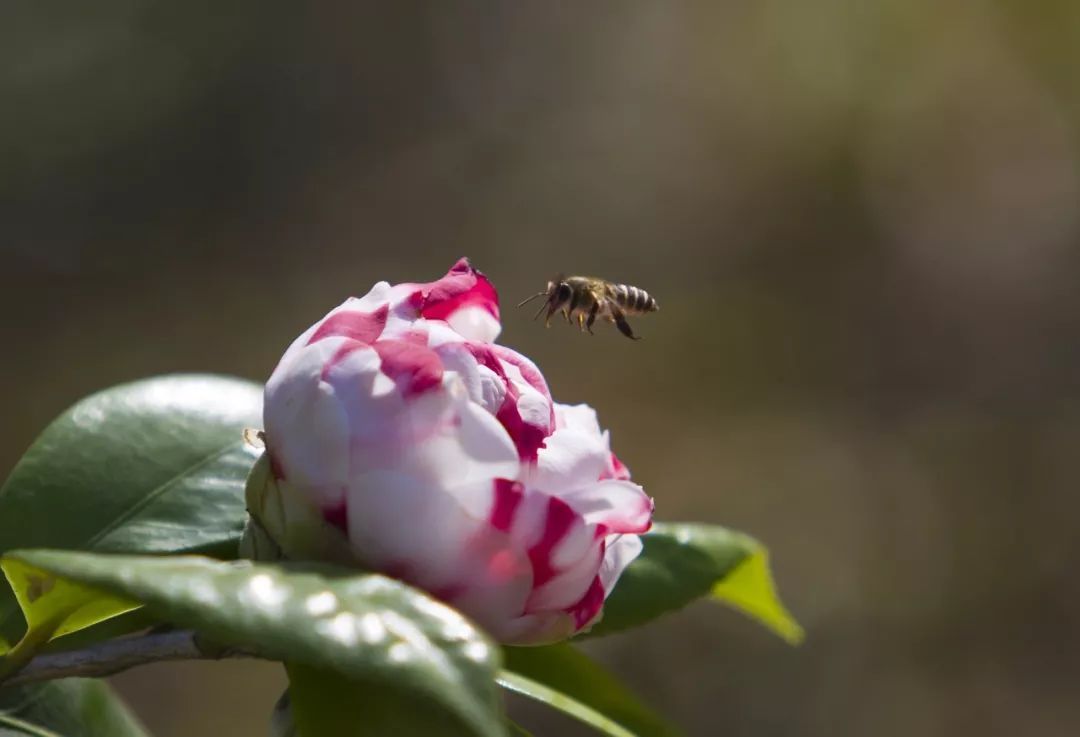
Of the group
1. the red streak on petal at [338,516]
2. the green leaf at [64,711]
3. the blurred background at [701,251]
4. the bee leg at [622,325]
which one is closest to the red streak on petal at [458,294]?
the red streak on petal at [338,516]

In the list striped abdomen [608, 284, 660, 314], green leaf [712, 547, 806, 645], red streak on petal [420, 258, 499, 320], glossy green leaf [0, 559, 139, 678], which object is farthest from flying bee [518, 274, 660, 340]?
glossy green leaf [0, 559, 139, 678]

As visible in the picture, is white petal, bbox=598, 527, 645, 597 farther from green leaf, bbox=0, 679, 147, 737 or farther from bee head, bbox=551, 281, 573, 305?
bee head, bbox=551, 281, 573, 305

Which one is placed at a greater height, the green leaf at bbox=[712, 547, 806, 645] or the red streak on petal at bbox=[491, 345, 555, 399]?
the red streak on petal at bbox=[491, 345, 555, 399]

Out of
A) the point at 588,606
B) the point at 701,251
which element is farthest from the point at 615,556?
the point at 701,251

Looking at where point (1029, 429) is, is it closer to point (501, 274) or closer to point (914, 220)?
point (914, 220)

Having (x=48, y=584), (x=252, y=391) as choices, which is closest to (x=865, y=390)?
(x=252, y=391)
